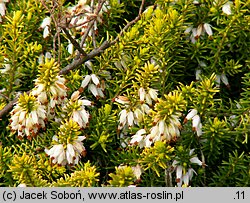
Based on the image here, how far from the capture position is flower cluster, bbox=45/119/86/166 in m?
4.05

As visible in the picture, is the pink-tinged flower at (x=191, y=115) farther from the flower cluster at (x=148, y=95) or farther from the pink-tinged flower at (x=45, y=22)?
the pink-tinged flower at (x=45, y=22)

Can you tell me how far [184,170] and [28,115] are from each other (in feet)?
3.11

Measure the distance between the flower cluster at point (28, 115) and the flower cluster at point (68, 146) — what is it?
5.7 inches

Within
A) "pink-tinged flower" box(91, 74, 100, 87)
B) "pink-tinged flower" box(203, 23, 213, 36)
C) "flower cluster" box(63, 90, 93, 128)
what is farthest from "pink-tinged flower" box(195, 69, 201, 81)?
"flower cluster" box(63, 90, 93, 128)

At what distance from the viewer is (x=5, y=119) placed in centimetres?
461

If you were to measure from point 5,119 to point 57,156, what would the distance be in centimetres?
65

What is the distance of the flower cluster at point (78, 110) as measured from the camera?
424 cm

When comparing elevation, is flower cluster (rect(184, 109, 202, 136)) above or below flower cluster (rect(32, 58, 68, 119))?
below

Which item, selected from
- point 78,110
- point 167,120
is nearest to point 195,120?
point 167,120

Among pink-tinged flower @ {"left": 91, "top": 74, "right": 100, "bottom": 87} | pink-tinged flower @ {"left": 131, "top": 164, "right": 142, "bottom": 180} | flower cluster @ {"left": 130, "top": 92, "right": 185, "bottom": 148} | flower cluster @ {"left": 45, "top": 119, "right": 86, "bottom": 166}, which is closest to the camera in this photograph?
flower cluster @ {"left": 130, "top": 92, "right": 185, "bottom": 148}

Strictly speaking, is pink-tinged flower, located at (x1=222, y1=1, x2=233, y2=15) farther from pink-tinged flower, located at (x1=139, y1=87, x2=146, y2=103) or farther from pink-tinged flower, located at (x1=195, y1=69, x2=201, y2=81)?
pink-tinged flower, located at (x1=139, y1=87, x2=146, y2=103)

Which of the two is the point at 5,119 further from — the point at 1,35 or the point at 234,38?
the point at 234,38

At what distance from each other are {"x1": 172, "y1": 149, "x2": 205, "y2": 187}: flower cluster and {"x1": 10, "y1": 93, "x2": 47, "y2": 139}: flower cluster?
32.2 inches

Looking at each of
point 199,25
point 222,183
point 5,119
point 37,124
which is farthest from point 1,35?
point 222,183
